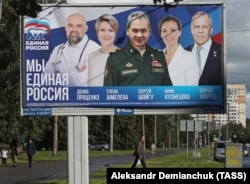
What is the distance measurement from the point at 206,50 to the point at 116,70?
78.9 inches

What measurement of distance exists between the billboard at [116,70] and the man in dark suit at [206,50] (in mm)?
22

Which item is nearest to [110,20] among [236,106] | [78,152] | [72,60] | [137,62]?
[137,62]

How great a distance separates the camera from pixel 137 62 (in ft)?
43.9

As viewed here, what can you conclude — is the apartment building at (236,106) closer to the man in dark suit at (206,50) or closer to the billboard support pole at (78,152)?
the man in dark suit at (206,50)

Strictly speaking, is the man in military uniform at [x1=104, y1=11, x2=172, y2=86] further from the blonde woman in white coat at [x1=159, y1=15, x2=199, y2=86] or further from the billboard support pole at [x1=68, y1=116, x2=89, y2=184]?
the billboard support pole at [x1=68, y1=116, x2=89, y2=184]

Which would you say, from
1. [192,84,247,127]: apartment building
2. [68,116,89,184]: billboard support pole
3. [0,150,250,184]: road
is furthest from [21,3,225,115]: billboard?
[192,84,247,127]: apartment building

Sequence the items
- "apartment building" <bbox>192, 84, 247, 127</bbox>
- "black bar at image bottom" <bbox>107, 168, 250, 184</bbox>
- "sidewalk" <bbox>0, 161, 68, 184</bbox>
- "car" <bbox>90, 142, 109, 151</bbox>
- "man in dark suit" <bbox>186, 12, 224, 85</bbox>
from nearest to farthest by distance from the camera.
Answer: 1. "black bar at image bottom" <bbox>107, 168, 250, 184</bbox>
2. "man in dark suit" <bbox>186, 12, 224, 85</bbox>
3. "sidewalk" <bbox>0, 161, 68, 184</bbox>
4. "apartment building" <bbox>192, 84, 247, 127</bbox>
5. "car" <bbox>90, 142, 109, 151</bbox>

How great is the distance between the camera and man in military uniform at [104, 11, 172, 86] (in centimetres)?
1325

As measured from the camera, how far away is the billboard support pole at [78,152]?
42.9 feet

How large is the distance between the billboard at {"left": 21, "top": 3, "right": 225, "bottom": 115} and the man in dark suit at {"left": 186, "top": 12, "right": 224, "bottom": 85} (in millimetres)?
22

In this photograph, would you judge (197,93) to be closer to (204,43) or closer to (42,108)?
(204,43)

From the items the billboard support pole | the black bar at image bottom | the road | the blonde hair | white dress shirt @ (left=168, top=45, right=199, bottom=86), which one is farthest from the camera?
the road

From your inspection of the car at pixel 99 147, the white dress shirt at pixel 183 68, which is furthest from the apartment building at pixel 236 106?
the white dress shirt at pixel 183 68

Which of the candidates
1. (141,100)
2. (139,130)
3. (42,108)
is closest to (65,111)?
(42,108)
